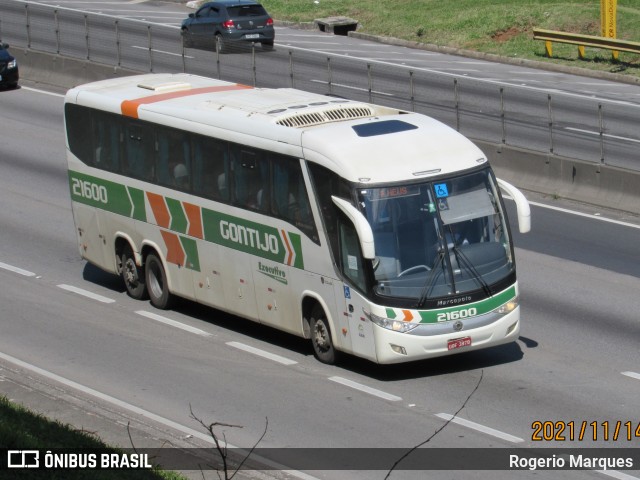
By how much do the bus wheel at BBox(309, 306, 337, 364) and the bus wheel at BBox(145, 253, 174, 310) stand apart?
324 cm

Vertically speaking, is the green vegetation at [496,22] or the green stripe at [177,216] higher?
the green stripe at [177,216]

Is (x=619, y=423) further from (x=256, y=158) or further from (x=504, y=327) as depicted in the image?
(x=256, y=158)

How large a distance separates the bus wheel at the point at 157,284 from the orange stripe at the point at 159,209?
2.10 ft

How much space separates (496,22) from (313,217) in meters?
34.6

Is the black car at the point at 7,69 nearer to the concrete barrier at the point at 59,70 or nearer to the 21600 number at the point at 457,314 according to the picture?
the concrete barrier at the point at 59,70

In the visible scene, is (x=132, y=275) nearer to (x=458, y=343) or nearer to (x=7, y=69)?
(x=458, y=343)

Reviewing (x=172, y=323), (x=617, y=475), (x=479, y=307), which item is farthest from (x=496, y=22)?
(x=617, y=475)

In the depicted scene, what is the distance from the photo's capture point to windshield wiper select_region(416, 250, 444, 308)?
46.6ft

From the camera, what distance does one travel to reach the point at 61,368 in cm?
1530

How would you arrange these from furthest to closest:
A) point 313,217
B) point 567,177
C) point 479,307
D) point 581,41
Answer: point 581,41 → point 567,177 → point 313,217 → point 479,307

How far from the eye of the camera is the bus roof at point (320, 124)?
14516 millimetres

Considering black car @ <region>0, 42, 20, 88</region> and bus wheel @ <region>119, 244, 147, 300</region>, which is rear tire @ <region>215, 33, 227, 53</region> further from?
bus wheel @ <region>119, 244, 147, 300</region>

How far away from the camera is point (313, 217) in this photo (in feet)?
49.1

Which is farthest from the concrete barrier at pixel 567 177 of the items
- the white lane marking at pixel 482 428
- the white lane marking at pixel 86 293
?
the white lane marking at pixel 482 428
